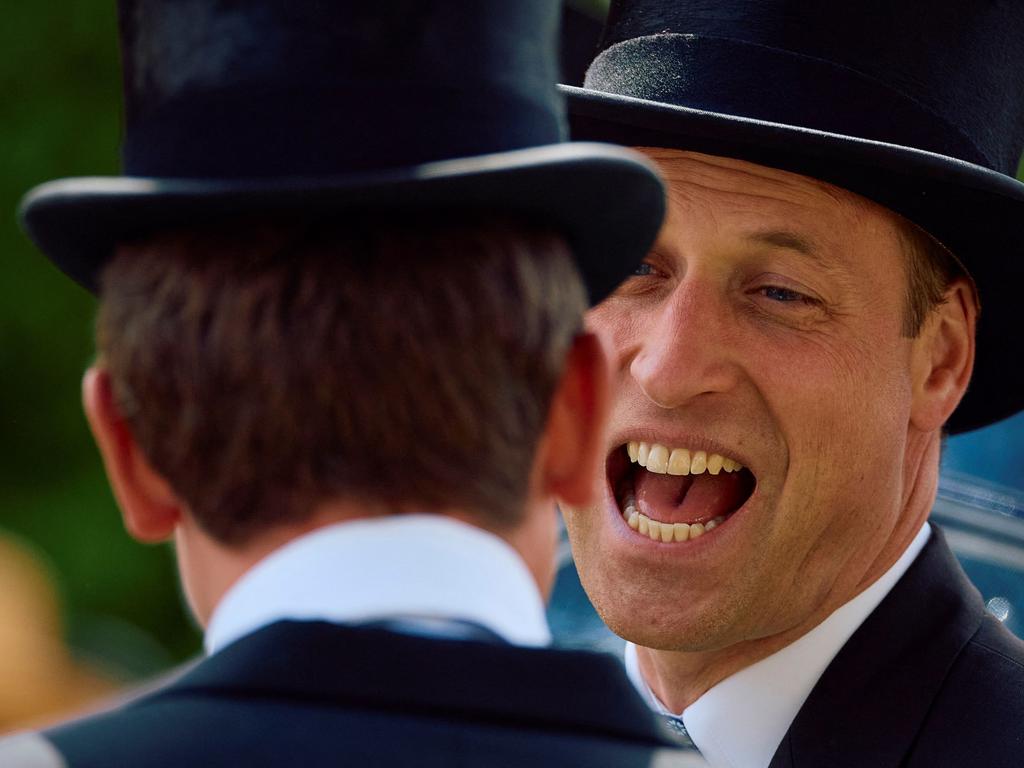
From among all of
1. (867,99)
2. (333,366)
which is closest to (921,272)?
(867,99)

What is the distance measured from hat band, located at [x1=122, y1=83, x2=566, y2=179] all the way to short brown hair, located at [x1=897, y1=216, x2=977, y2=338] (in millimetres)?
1479

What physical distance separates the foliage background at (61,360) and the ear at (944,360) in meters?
4.65

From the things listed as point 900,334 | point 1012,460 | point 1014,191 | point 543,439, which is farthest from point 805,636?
point 1012,460

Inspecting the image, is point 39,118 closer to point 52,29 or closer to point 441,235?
point 52,29

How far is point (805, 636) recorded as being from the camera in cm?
304

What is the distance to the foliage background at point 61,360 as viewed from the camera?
6902mm

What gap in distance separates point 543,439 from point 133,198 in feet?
1.60

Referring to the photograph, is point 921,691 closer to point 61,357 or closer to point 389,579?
point 389,579

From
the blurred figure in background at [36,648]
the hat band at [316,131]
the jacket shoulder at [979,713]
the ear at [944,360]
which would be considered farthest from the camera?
the blurred figure in background at [36,648]

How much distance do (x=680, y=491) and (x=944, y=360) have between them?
0.57 metres

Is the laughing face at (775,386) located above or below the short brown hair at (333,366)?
below

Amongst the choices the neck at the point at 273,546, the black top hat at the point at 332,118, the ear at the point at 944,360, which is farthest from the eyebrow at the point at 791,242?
the neck at the point at 273,546

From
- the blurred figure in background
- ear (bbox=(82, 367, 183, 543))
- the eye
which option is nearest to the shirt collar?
ear (bbox=(82, 367, 183, 543))

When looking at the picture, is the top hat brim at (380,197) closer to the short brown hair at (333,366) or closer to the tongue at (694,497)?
the short brown hair at (333,366)
